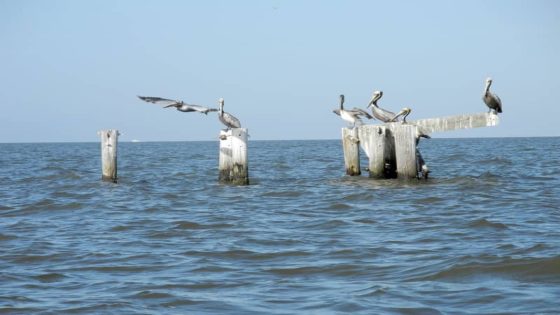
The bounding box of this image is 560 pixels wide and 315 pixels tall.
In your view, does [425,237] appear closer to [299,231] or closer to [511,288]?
[299,231]

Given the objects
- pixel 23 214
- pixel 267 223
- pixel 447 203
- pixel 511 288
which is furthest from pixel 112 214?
pixel 511 288

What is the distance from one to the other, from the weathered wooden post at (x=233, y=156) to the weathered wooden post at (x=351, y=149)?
7.51ft

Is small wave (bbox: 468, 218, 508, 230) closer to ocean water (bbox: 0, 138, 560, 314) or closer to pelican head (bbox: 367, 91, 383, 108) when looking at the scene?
Result: ocean water (bbox: 0, 138, 560, 314)

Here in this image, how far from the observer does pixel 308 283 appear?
304 inches

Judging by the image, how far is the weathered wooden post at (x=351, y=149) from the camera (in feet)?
56.2

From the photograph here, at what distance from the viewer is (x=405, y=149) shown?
15609 millimetres

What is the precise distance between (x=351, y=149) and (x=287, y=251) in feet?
27.2

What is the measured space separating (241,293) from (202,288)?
0.40m

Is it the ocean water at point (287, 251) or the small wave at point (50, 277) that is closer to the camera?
the ocean water at point (287, 251)

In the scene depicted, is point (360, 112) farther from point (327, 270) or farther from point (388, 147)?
point (327, 270)

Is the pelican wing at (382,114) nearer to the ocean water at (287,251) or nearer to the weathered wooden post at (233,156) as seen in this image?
the ocean water at (287,251)

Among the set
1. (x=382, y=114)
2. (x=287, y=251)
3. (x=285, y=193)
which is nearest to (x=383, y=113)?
(x=382, y=114)

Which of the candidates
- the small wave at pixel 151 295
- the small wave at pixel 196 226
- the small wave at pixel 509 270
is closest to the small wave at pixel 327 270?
the small wave at pixel 509 270

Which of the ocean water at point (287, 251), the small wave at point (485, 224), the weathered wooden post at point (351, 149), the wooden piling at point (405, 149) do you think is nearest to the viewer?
the ocean water at point (287, 251)
